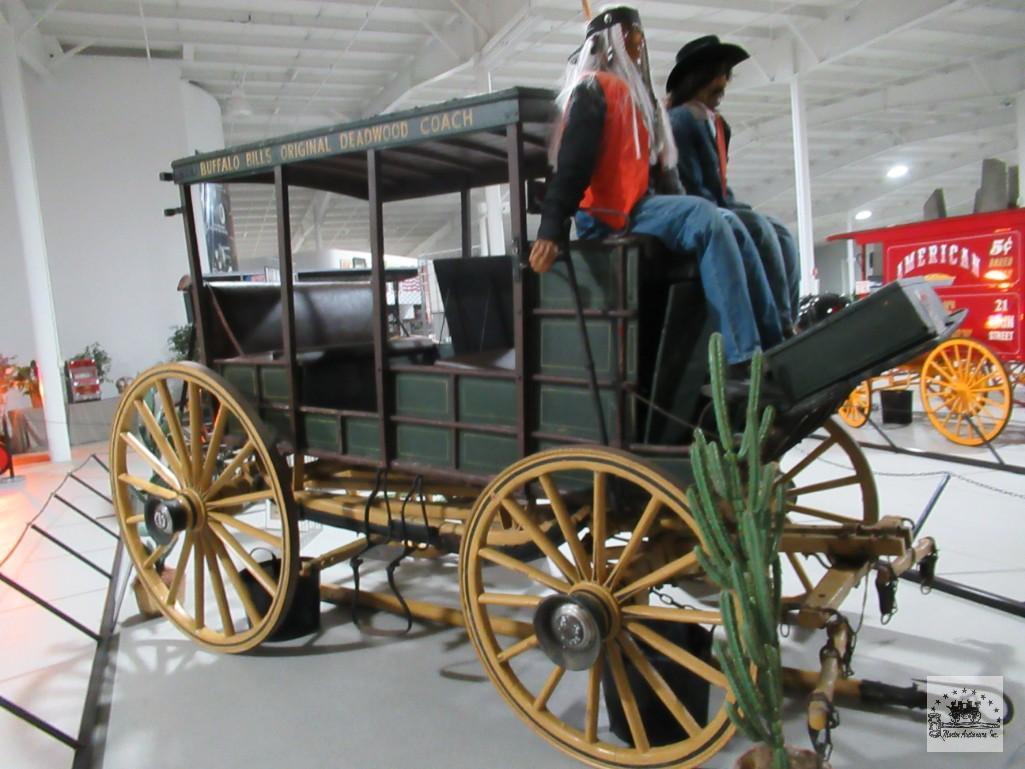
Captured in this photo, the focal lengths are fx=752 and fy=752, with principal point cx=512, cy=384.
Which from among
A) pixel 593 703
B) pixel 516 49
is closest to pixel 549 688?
pixel 593 703

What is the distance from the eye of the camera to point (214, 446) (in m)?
3.04

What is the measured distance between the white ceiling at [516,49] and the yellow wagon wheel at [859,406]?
14.8ft

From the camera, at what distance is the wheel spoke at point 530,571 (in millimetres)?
2195

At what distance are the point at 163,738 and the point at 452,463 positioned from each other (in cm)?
130

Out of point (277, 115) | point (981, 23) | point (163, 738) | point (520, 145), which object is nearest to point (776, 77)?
point (981, 23)

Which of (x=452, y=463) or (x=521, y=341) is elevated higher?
(x=521, y=341)

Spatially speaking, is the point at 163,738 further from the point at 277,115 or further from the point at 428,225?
the point at 428,225

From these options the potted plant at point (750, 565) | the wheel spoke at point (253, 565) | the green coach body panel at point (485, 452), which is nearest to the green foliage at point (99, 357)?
the wheel spoke at point (253, 565)

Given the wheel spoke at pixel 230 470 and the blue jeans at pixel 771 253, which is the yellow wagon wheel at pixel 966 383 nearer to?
the blue jeans at pixel 771 253

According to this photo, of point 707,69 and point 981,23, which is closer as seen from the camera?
point 707,69

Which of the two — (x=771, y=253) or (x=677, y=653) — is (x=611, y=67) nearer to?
(x=771, y=253)

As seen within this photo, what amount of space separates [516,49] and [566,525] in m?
8.31

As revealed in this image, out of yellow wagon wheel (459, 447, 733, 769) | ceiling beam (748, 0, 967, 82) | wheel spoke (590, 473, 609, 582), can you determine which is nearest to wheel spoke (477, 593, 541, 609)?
yellow wagon wheel (459, 447, 733, 769)

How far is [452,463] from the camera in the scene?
8.48ft
